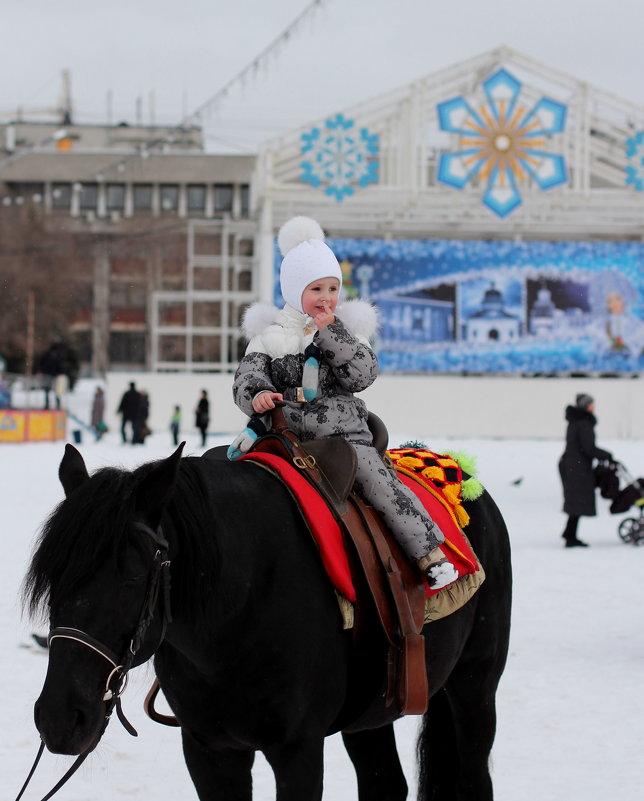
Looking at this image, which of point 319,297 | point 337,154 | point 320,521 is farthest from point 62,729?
point 337,154

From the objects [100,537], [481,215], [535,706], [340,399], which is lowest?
[535,706]

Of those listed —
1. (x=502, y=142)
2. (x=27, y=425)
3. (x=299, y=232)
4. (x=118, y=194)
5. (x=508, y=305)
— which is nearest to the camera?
(x=299, y=232)

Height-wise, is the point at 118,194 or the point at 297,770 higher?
the point at 118,194

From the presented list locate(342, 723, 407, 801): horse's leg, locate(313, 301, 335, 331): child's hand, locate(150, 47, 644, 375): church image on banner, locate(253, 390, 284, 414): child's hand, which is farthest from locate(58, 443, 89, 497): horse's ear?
locate(150, 47, 644, 375): church image on banner

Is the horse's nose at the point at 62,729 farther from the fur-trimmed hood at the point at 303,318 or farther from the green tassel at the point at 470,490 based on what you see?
the green tassel at the point at 470,490

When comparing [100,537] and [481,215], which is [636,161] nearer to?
[481,215]

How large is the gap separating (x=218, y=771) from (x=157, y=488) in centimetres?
93

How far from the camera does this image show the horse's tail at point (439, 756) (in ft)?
13.5

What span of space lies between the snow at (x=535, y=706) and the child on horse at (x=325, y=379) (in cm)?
51

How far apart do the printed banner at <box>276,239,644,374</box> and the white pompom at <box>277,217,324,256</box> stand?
30706mm

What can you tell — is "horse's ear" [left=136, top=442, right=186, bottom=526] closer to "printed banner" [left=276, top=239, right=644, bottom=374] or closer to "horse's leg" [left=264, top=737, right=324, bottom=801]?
"horse's leg" [left=264, top=737, right=324, bottom=801]

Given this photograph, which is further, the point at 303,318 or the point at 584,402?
the point at 584,402

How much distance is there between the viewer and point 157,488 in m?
2.63

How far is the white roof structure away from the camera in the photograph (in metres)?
32.7
